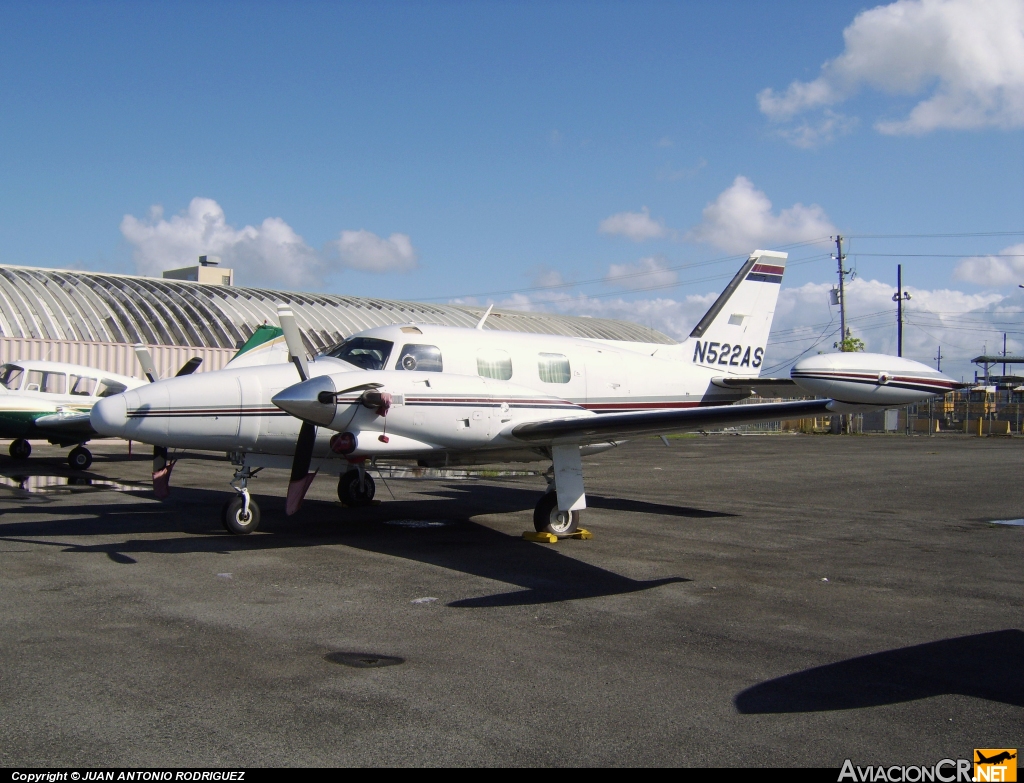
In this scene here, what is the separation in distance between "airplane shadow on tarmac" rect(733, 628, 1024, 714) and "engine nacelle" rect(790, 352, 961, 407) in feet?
11.7

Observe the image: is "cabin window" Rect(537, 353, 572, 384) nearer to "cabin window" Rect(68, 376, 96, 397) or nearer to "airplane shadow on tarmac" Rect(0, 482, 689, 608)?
"airplane shadow on tarmac" Rect(0, 482, 689, 608)

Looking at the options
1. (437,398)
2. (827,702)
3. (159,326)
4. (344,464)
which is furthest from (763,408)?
(159,326)

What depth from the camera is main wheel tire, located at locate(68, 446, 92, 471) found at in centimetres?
2194

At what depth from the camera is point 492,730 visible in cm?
490

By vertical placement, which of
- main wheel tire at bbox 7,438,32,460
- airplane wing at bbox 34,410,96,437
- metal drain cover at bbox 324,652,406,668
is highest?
airplane wing at bbox 34,410,96,437

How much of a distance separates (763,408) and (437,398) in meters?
4.11

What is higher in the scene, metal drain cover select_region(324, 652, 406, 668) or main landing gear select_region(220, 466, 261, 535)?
main landing gear select_region(220, 466, 261, 535)

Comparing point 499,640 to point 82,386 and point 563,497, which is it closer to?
point 563,497

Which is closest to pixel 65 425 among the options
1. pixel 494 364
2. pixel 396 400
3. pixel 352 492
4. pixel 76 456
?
pixel 76 456

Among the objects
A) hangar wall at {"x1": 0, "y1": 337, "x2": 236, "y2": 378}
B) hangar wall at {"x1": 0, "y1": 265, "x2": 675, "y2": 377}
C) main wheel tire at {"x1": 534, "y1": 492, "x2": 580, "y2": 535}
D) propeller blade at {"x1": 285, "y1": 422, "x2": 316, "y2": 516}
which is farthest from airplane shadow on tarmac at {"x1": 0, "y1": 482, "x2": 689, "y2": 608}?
hangar wall at {"x1": 0, "y1": 337, "x2": 236, "y2": 378}

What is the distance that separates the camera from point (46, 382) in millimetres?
22188

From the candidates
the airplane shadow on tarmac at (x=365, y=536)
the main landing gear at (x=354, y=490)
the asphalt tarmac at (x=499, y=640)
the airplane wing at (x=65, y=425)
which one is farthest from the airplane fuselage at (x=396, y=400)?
the airplane wing at (x=65, y=425)

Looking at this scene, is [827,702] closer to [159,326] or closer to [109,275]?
[159,326]

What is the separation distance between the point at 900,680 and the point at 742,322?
11.4 m
